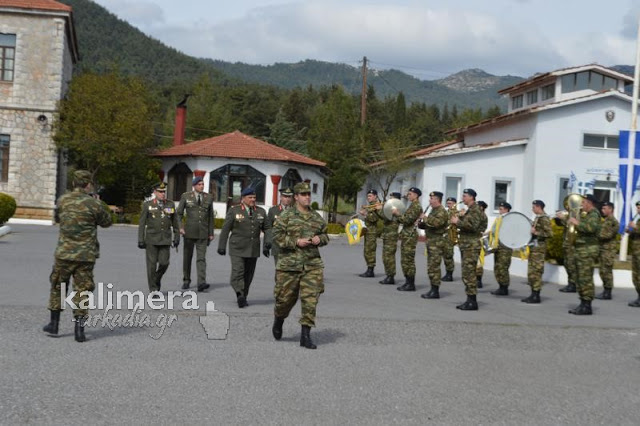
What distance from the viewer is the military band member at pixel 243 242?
11.9 m

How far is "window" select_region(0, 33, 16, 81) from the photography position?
115 ft

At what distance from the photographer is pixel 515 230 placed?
15.2 meters

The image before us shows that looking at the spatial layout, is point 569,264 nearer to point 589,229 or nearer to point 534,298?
point 534,298

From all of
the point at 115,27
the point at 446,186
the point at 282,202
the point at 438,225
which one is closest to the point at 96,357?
the point at 282,202

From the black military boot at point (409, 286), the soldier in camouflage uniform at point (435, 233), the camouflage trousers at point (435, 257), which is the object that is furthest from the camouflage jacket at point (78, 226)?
the black military boot at point (409, 286)

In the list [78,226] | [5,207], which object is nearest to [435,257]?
[78,226]

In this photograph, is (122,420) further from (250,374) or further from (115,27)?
(115,27)

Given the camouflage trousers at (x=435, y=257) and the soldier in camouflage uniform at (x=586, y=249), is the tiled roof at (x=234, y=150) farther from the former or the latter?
the soldier in camouflage uniform at (x=586, y=249)

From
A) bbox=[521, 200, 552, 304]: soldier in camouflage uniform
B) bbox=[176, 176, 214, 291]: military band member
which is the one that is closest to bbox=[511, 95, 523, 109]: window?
bbox=[521, 200, 552, 304]: soldier in camouflage uniform

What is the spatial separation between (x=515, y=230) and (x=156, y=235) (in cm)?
691

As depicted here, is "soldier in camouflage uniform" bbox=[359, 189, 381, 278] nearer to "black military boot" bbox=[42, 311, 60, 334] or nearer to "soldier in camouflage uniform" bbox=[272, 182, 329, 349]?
"soldier in camouflage uniform" bbox=[272, 182, 329, 349]

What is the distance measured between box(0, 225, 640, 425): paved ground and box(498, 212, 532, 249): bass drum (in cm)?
212

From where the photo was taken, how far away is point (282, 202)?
46.6 ft

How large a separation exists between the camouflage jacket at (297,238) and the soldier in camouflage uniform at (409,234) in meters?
6.40
